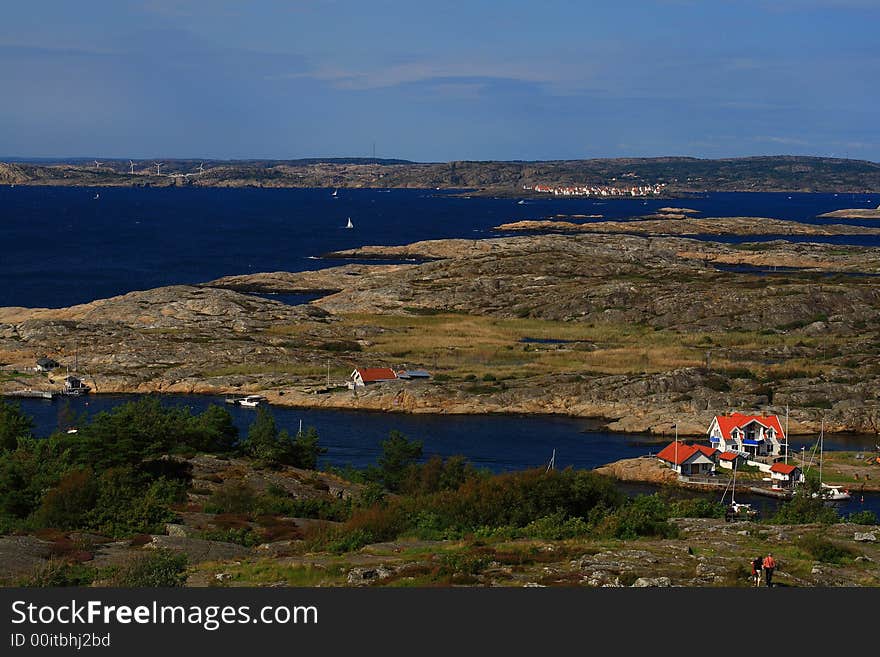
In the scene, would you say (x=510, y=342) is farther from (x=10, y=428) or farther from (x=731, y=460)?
(x=10, y=428)

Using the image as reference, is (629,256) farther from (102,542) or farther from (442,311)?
(102,542)

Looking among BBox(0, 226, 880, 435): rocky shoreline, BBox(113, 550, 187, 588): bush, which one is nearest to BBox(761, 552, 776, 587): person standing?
BBox(113, 550, 187, 588): bush

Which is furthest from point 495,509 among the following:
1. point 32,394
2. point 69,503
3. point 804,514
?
point 32,394

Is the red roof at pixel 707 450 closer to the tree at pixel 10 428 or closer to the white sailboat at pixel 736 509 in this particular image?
the white sailboat at pixel 736 509

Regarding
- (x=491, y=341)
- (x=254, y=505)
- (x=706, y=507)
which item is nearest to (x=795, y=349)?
(x=491, y=341)

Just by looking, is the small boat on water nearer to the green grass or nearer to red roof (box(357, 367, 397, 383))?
the green grass
